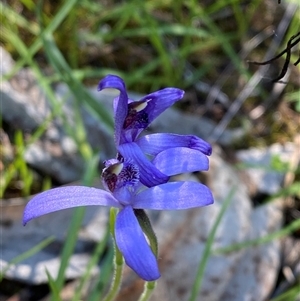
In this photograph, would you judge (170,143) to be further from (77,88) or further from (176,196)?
(77,88)

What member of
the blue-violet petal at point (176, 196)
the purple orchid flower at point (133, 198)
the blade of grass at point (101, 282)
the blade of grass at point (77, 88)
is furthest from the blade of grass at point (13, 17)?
the blue-violet petal at point (176, 196)

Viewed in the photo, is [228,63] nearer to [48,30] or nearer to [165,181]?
[48,30]

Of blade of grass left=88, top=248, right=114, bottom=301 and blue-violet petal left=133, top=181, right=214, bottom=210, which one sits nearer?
blue-violet petal left=133, top=181, right=214, bottom=210

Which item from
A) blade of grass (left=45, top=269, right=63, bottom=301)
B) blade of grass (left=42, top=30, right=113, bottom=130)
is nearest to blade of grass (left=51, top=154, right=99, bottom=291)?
blade of grass (left=45, top=269, right=63, bottom=301)

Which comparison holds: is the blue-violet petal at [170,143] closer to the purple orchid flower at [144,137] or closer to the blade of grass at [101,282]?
the purple orchid flower at [144,137]

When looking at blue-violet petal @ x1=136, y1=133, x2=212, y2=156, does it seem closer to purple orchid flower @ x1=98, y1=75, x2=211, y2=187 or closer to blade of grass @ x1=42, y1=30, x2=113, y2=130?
purple orchid flower @ x1=98, y1=75, x2=211, y2=187

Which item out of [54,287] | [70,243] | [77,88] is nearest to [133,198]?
[54,287]
